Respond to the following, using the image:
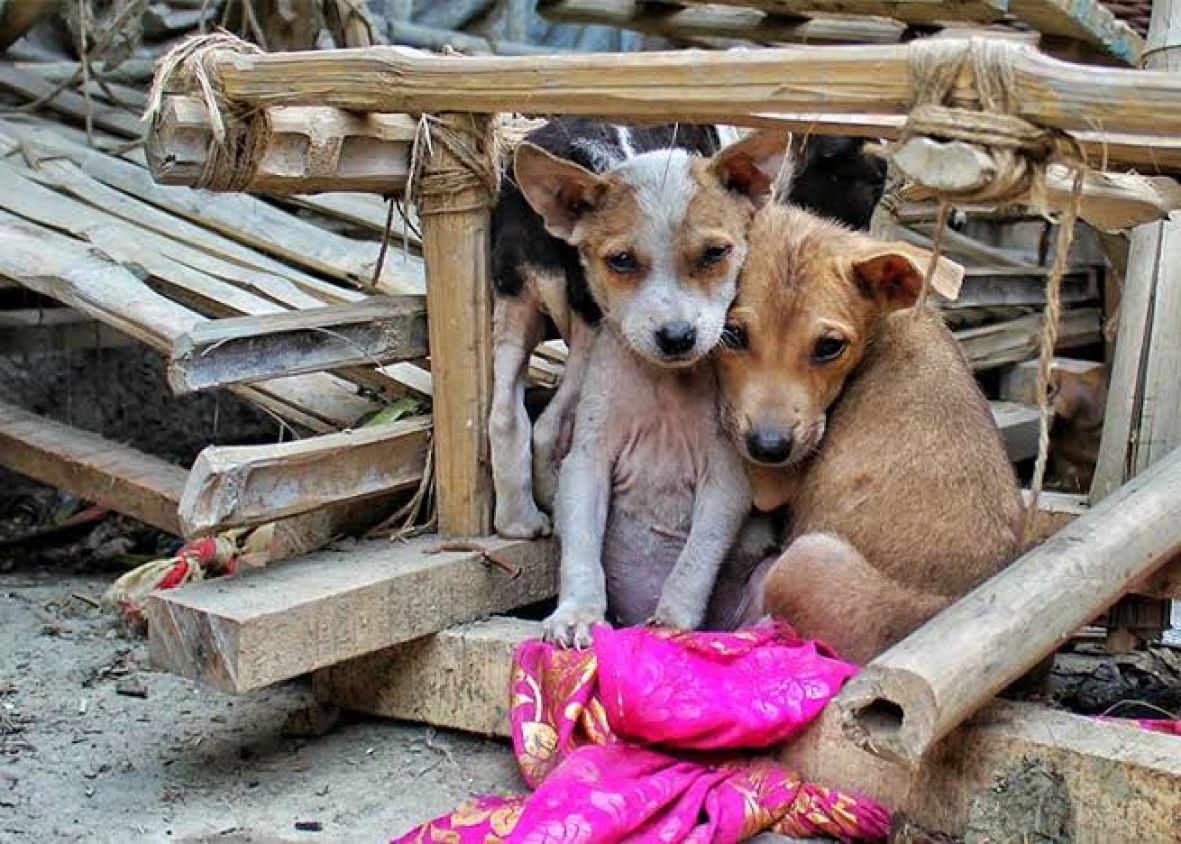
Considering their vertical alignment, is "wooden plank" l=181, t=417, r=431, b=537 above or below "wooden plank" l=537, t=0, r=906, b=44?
below

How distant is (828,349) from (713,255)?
0.41 meters

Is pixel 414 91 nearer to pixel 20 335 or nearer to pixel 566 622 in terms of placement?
pixel 566 622

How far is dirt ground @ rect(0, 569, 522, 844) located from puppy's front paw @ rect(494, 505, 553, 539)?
634 millimetres

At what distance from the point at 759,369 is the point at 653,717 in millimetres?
1088

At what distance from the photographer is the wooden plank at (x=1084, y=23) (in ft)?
23.0

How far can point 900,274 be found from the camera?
15.8ft

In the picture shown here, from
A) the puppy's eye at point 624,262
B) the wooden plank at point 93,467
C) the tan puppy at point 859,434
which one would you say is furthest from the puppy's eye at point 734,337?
the wooden plank at point 93,467

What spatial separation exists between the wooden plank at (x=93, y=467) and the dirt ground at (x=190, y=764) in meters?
0.54

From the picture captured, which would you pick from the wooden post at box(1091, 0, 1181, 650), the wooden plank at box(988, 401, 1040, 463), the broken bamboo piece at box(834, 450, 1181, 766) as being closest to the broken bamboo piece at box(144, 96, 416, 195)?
the broken bamboo piece at box(834, 450, 1181, 766)

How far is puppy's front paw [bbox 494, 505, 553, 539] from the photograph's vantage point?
5.25 meters

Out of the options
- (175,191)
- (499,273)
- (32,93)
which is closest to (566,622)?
(499,273)

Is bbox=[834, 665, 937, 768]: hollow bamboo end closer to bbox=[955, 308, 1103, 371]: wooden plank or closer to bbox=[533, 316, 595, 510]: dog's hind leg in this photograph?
bbox=[533, 316, 595, 510]: dog's hind leg

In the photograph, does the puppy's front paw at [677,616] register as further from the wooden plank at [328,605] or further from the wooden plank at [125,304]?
the wooden plank at [125,304]

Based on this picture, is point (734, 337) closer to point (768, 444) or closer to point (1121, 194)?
point (768, 444)
